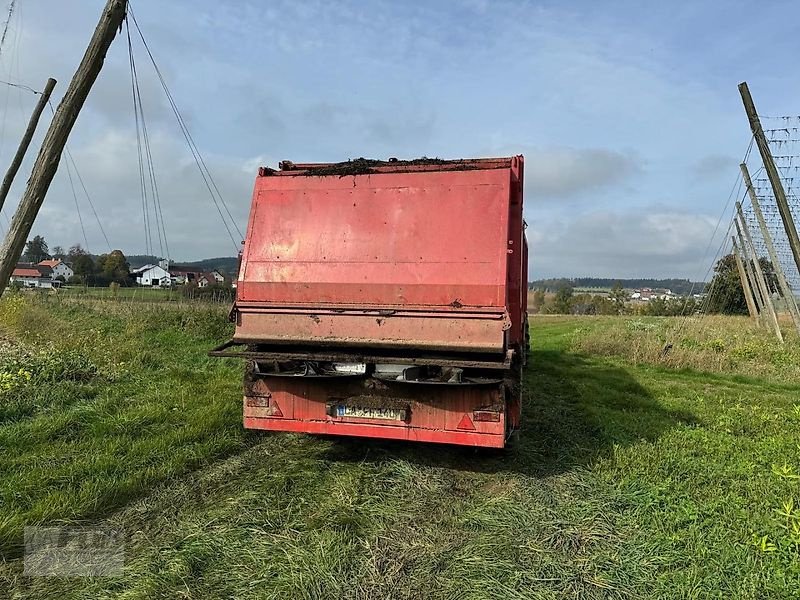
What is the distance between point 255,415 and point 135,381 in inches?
173

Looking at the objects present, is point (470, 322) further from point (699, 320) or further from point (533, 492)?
point (699, 320)

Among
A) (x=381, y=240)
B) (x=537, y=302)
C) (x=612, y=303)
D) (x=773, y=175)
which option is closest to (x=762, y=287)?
(x=773, y=175)

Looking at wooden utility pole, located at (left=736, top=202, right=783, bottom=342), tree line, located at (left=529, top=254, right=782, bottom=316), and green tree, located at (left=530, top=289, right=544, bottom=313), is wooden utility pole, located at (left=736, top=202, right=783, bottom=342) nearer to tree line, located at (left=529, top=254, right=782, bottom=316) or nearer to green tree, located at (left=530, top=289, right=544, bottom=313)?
tree line, located at (left=529, top=254, right=782, bottom=316)

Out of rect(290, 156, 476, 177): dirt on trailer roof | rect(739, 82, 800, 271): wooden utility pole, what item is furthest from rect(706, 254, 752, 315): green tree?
rect(290, 156, 476, 177): dirt on trailer roof

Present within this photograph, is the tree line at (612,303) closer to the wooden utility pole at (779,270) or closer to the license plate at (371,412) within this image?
the wooden utility pole at (779,270)

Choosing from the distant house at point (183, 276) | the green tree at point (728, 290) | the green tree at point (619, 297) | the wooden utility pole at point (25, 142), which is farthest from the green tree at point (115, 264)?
the green tree at point (619, 297)

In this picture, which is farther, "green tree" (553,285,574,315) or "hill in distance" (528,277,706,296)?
"green tree" (553,285,574,315)

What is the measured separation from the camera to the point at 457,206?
16.6ft

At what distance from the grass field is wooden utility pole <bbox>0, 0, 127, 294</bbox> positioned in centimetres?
198

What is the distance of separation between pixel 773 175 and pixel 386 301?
15.6ft

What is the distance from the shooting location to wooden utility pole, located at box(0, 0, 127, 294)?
4.08 m

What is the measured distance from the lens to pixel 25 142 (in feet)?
44.1

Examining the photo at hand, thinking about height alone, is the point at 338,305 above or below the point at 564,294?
below

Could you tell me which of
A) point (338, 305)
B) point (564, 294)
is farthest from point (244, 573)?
point (564, 294)
